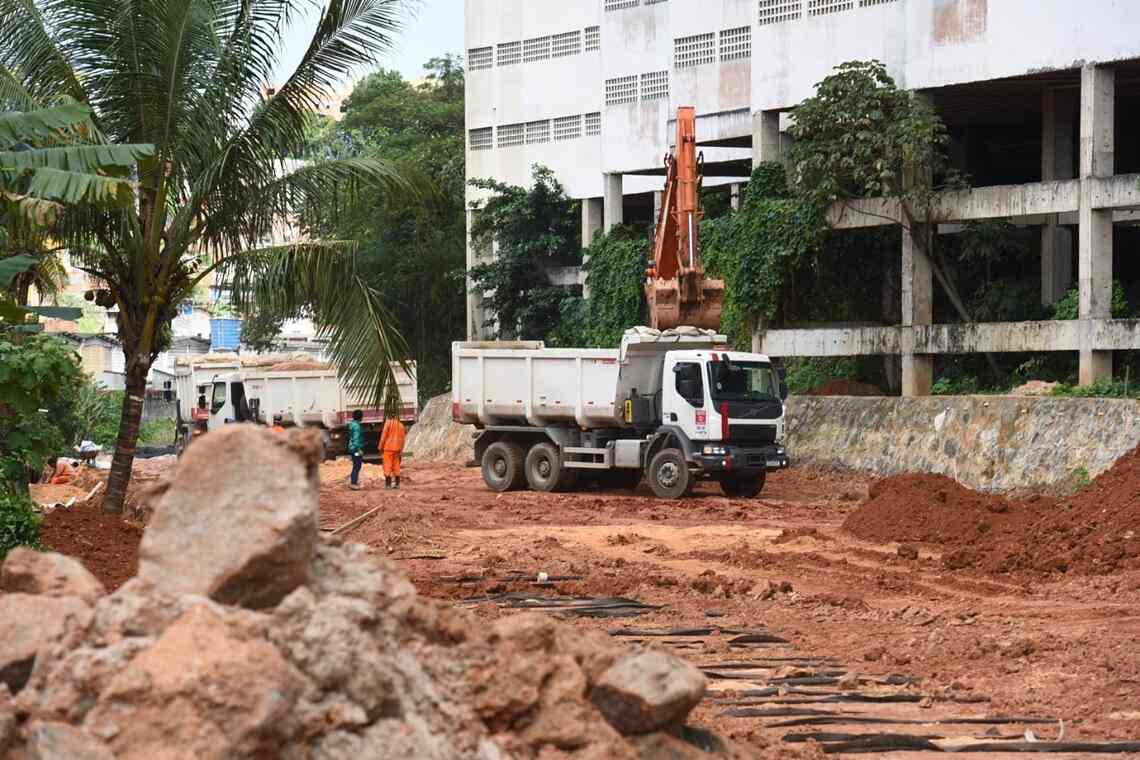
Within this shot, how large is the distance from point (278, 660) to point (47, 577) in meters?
1.59

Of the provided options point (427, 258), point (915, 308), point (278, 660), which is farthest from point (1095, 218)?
point (427, 258)

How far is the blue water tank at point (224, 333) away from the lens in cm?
8175

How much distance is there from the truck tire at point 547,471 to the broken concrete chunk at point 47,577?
24145mm

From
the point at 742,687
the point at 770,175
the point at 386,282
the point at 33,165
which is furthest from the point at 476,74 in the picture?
the point at 742,687

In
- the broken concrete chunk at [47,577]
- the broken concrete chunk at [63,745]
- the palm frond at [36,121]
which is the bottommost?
the broken concrete chunk at [63,745]

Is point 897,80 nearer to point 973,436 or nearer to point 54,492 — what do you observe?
point 973,436

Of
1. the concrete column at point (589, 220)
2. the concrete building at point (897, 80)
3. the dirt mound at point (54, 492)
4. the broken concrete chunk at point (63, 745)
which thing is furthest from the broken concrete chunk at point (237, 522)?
the concrete column at point (589, 220)

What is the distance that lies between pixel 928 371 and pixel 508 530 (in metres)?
13.3

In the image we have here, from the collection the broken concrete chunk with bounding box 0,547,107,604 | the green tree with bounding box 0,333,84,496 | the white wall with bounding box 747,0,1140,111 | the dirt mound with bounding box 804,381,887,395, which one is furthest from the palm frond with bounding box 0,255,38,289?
the dirt mound with bounding box 804,381,887,395

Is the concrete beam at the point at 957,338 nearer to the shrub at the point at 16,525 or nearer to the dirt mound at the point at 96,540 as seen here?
the dirt mound at the point at 96,540

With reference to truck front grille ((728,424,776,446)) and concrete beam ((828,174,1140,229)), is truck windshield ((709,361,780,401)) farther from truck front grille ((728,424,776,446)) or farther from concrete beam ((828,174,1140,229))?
concrete beam ((828,174,1140,229))

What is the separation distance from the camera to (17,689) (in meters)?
7.02

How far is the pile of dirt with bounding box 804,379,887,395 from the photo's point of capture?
36.8m

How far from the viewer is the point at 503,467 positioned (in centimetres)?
3300
